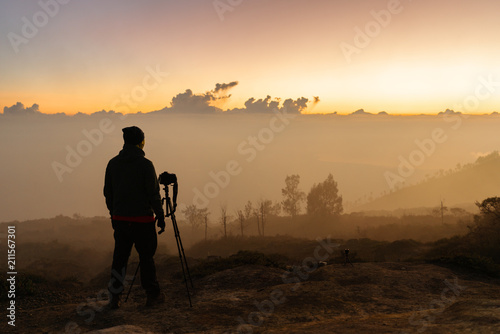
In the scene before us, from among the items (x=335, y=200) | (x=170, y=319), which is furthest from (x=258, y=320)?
(x=335, y=200)

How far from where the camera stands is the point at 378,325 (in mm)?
5062

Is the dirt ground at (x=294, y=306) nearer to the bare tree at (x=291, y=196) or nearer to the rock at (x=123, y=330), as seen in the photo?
the rock at (x=123, y=330)

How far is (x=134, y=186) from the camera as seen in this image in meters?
6.52

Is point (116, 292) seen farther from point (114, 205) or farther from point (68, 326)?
Answer: point (114, 205)

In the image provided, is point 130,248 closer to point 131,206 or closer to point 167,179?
point 131,206

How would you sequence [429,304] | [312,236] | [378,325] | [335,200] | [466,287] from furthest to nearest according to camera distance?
[335,200] < [312,236] < [466,287] < [429,304] < [378,325]

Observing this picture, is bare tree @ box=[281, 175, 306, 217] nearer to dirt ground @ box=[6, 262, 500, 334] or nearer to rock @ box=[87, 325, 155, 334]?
dirt ground @ box=[6, 262, 500, 334]

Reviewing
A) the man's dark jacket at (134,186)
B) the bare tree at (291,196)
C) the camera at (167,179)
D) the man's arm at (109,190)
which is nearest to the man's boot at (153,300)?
the man's dark jacket at (134,186)

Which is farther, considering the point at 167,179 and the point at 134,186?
the point at 167,179

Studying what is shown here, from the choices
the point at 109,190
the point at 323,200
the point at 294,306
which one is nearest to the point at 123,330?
the point at 109,190

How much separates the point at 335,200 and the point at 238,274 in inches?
3152

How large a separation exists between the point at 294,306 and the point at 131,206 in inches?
169

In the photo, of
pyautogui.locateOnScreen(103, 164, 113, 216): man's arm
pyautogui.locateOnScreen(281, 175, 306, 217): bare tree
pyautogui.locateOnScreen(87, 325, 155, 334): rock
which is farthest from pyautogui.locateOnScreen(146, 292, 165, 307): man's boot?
pyautogui.locateOnScreen(281, 175, 306, 217): bare tree

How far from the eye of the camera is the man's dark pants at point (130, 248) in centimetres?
653
